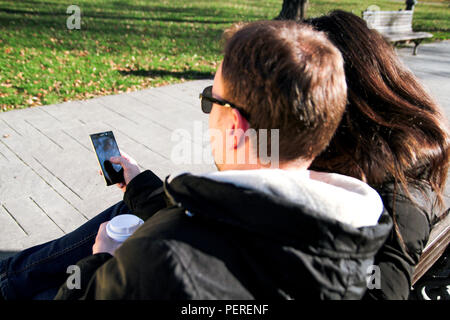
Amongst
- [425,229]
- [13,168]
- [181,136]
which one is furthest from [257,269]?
[181,136]

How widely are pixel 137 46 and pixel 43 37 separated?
1956mm

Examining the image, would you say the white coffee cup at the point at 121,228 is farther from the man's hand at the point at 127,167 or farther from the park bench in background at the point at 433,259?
the park bench in background at the point at 433,259

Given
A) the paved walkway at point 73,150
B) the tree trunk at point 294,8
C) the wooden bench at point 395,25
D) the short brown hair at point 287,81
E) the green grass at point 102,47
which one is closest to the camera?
the short brown hair at point 287,81

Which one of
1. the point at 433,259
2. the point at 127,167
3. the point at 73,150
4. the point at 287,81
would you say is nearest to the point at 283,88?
the point at 287,81

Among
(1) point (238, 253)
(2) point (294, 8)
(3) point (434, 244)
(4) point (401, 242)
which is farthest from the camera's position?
(2) point (294, 8)

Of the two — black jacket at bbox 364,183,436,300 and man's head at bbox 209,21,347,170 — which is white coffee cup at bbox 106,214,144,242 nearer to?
man's head at bbox 209,21,347,170

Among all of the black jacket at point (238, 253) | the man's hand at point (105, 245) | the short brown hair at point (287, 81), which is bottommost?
the man's hand at point (105, 245)

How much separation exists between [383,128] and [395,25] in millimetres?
8922

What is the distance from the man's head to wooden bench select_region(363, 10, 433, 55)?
780 cm

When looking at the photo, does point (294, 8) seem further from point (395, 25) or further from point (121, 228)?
point (121, 228)

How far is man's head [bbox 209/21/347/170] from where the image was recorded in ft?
3.26

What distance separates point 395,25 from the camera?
9273 millimetres

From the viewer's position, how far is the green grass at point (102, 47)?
591 cm

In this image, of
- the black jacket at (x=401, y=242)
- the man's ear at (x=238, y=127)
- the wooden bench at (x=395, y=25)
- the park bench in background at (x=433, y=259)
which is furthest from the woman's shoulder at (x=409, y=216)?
the wooden bench at (x=395, y=25)
